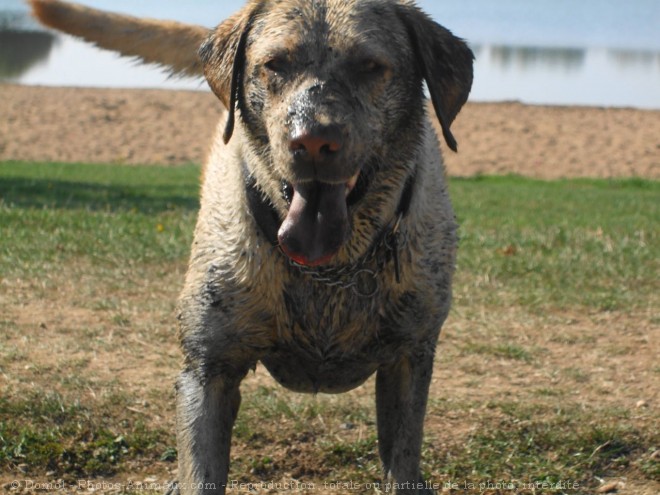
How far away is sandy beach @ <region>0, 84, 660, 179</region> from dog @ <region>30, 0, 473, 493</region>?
1668 cm

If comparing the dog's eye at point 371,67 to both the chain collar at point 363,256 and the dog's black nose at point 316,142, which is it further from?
the chain collar at point 363,256

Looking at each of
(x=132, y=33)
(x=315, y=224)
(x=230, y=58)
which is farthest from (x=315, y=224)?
(x=132, y=33)

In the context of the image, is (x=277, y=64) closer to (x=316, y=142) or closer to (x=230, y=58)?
(x=230, y=58)

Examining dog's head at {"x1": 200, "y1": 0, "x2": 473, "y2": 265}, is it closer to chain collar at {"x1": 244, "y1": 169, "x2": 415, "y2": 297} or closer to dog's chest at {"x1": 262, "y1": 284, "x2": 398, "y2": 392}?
chain collar at {"x1": 244, "y1": 169, "x2": 415, "y2": 297}

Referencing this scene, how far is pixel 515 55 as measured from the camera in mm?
64750

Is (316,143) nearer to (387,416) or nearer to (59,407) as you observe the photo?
(387,416)

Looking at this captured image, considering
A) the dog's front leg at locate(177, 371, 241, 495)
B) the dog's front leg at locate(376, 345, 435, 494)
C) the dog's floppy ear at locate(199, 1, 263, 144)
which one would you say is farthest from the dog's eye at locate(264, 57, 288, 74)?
the dog's front leg at locate(376, 345, 435, 494)

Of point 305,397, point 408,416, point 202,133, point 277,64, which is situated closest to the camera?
point 277,64

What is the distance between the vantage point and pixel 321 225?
357cm

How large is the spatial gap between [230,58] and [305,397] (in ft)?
6.78

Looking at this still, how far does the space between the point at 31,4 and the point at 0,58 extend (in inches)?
1660

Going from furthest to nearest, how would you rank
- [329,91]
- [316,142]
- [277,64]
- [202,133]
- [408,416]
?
[202,133]
[408,416]
[277,64]
[329,91]
[316,142]

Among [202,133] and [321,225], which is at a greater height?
[321,225]

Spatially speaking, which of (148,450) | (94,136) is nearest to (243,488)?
(148,450)
